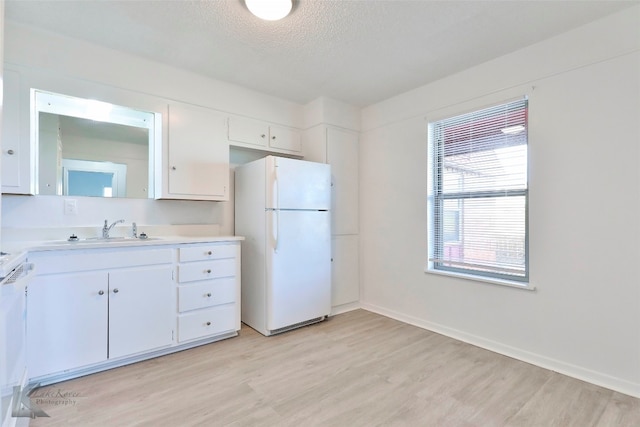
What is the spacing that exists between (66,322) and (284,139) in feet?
8.12

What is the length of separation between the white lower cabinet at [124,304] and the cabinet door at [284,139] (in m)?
1.26

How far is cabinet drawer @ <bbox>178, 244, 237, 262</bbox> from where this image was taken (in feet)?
Answer: 8.25

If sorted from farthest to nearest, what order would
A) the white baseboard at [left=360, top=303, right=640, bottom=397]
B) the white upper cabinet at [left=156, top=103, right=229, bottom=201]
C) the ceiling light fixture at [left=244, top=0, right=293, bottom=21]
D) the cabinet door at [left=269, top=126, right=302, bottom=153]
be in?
1. the cabinet door at [left=269, top=126, right=302, bottom=153]
2. the white upper cabinet at [left=156, top=103, right=229, bottom=201]
3. the white baseboard at [left=360, top=303, right=640, bottom=397]
4. the ceiling light fixture at [left=244, top=0, right=293, bottom=21]

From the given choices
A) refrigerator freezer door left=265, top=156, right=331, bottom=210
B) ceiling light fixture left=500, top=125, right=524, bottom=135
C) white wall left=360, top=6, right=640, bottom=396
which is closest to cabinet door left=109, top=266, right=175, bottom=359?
refrigerator freezer door left=265, top=156, right=331, bottom=210

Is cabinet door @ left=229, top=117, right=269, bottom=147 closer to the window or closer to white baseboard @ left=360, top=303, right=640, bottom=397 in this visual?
the window

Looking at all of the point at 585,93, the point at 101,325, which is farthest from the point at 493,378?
the point at 101,325

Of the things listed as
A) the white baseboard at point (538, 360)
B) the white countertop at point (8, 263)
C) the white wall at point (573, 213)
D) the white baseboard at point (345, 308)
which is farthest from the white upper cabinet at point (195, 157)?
the white baseboard at point (538, 360)

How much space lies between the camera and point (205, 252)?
2617 mm

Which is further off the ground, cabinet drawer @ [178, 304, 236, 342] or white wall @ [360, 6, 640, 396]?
white wall @ [360, 6, 640, 396]

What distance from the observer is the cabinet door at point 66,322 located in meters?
1.94

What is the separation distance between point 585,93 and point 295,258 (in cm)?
254

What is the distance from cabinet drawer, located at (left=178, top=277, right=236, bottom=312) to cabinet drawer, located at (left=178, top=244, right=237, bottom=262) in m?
0.21

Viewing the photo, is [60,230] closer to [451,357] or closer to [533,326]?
[451,357]

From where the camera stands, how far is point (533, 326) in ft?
7.74
